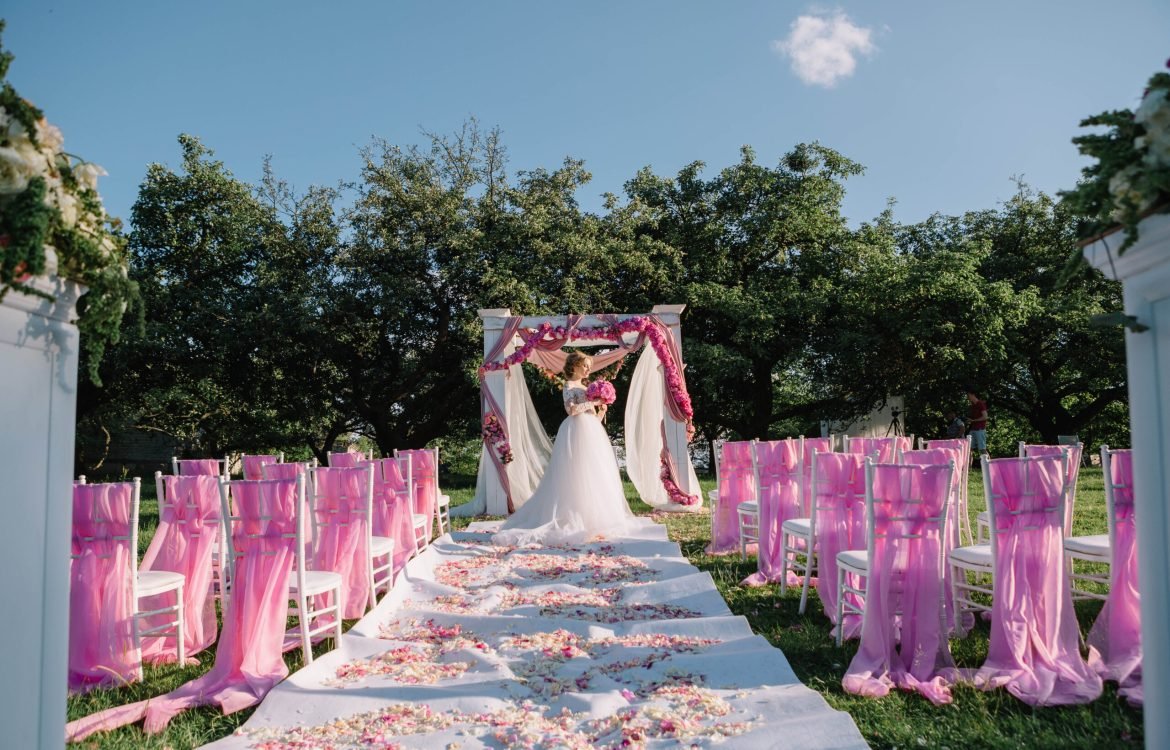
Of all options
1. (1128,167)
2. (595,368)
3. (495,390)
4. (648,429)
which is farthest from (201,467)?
(1128,167)

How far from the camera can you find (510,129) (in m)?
16.0

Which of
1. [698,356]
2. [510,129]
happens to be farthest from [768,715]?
[510,129]

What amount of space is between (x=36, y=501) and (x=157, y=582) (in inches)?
108

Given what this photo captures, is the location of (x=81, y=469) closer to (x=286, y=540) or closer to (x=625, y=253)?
(x=625, y=253)

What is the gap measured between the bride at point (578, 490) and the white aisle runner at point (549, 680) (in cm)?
203

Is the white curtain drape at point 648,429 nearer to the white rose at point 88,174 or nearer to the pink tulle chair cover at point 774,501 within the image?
the pink tulle chair cover at point 774,501

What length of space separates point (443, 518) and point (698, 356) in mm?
6407

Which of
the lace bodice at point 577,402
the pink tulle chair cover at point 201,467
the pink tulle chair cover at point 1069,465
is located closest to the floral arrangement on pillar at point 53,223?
the pink tulle chair cover at point 201,467

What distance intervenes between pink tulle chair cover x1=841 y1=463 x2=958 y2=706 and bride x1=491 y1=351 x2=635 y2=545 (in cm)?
402

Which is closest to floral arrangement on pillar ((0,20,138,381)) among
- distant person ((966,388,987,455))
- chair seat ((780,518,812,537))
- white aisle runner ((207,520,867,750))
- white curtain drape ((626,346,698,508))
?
white aisle runner ((207,520,867,750))

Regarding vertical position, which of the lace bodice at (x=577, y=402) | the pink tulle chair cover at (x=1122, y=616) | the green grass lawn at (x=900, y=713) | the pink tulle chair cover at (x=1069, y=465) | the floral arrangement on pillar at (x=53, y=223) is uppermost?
the floral arrangement on pillar at (x=53, y=223)

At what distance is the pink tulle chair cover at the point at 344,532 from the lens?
16.6 ft

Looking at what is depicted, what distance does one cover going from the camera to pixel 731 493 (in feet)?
22.3

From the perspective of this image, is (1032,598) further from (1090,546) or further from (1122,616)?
(1090,546)
